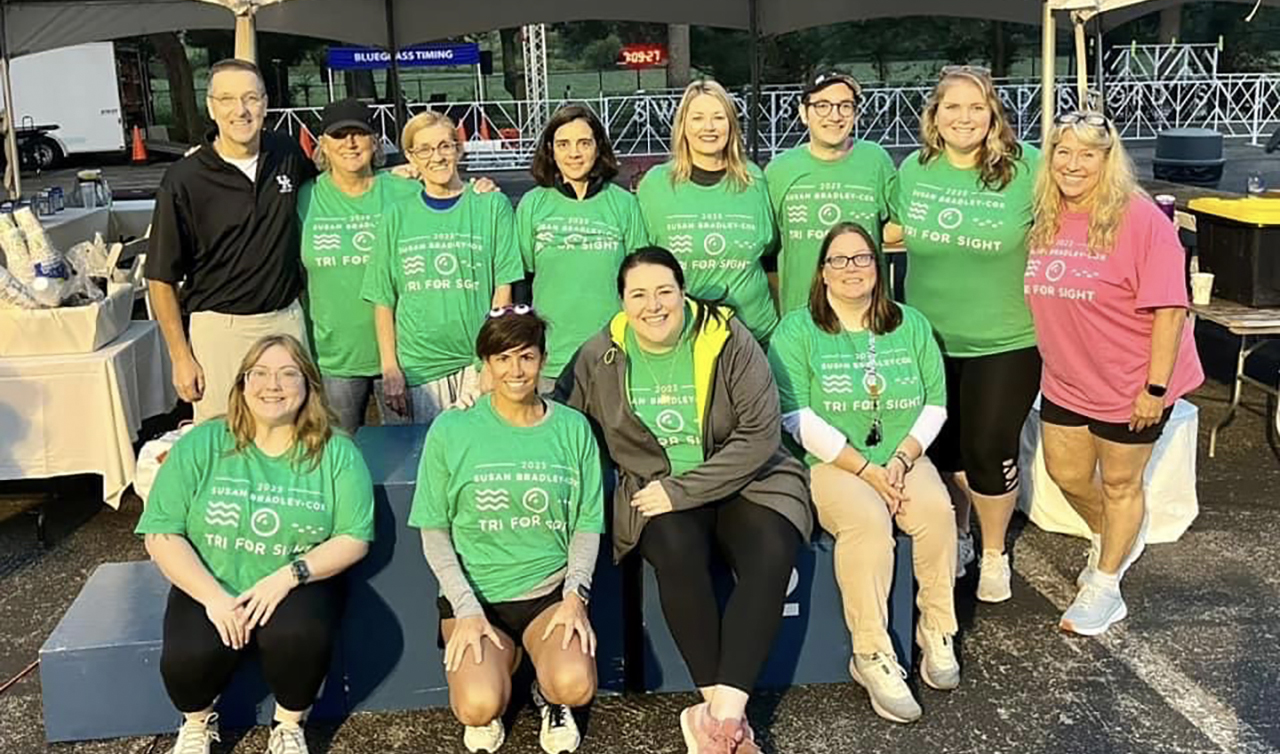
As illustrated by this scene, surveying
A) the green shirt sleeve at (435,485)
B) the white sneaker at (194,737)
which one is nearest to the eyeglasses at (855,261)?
the green shirt sleeve at (435,485)

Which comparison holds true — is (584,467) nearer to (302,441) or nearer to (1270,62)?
(302,441)

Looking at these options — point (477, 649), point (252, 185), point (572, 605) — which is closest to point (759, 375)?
point (572, 605)

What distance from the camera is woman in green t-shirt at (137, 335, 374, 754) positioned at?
9.16 feet

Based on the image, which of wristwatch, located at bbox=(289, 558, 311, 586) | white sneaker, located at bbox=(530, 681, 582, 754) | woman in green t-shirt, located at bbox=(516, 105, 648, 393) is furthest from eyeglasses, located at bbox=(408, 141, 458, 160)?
white sneaker, located at bbox=(530, 681, 582, 754)

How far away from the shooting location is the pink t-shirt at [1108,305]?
3.20 metres

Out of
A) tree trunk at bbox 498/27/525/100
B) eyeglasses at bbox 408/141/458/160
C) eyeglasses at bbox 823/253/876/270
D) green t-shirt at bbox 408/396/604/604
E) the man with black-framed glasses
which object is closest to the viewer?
green t-shirt at bbox 408/396/604/604

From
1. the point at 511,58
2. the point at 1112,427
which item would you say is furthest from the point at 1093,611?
the point at 511,58

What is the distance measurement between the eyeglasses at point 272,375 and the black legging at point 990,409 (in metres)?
1.73

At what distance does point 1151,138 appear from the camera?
19047 mm

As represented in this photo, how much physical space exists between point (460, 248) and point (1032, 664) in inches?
72.0

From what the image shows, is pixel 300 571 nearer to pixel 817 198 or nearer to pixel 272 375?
pixel 272 375

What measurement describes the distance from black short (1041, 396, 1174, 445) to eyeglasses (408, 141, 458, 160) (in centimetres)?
173

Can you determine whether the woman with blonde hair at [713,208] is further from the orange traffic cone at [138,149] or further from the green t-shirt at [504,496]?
the orange traffic cone at [138,149]

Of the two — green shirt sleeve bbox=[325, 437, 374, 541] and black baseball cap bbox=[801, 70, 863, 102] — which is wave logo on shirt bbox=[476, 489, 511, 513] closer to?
green shirt sleeve bbox=[325, 437, 374, 541]
